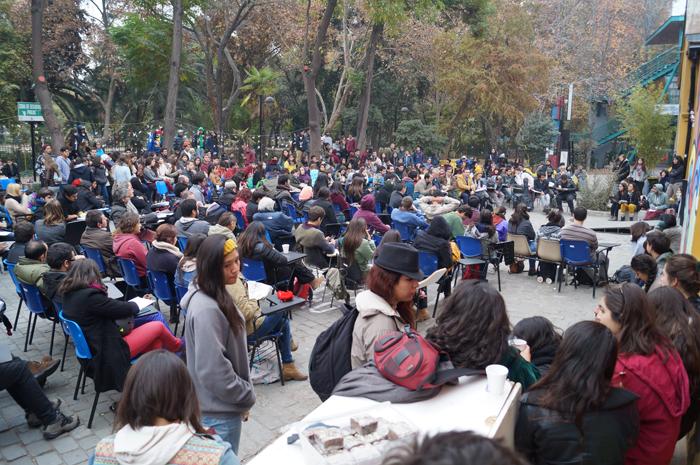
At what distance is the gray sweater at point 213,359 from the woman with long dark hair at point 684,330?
2.45 metres

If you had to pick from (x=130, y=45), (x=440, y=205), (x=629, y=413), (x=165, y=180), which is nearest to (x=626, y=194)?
(x=440, y=205)

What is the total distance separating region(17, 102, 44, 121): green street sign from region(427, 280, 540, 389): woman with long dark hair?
14.3 meters

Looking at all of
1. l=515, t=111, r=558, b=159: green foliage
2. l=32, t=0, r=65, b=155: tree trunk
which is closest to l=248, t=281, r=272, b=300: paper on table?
l=32, t=0, r=65, b=155: tree trunk

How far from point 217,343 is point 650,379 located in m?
2.25

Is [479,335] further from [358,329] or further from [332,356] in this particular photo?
[332,356]

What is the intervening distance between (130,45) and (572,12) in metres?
30.2

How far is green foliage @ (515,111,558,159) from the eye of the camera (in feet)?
119

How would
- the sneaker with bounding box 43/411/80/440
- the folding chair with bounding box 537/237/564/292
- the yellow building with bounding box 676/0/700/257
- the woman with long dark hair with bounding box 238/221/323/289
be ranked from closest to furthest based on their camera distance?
1. the sneaker with bounding box 43/411/80/440
2. the woman with long dark hair with bounding box 238/221/323/289
3. the yellow building with bounding box 676/0/700/257
4. the folding chair with bounding box 537/237/564/292

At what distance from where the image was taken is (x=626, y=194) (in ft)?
57.0

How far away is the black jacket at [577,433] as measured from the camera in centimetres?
238

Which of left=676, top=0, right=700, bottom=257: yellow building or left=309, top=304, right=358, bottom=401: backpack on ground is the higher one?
left=676, top=0, right=700, bottom=257: yellow building

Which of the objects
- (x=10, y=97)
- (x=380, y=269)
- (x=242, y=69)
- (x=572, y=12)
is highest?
(x=572, y=12)

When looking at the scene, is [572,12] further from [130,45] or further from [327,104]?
[130,45]

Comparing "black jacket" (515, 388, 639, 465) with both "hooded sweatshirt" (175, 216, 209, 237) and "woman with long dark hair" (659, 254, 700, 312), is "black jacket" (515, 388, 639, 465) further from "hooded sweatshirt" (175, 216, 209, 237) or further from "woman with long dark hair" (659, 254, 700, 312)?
"hooded sweatshirt" (175, 216, 209, 237)
